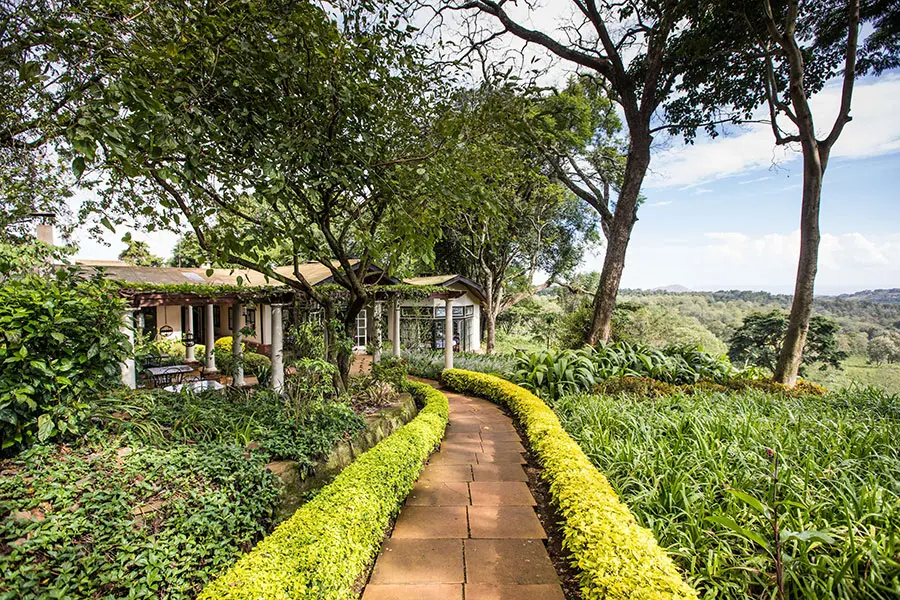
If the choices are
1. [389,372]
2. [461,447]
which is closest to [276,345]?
[389,372]

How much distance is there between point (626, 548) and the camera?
2.38m

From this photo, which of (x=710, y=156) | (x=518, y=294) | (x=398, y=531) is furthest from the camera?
(x=518, y=294)

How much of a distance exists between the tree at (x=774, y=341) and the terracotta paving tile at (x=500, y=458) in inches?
510

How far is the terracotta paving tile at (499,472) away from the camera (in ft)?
14.5

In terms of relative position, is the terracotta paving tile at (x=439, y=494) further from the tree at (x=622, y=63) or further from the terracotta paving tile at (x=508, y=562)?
the tree at (x=622, y=63)

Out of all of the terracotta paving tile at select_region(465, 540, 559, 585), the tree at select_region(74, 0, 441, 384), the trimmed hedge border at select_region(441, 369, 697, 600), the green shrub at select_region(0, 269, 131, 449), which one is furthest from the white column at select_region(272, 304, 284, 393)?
the terracotta paving tile at select_region(465, 540, 559, 585)

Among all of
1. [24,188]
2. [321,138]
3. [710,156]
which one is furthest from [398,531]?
[710,156]

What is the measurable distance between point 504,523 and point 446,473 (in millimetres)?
1184

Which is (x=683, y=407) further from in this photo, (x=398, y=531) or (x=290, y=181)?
(x=290, y=181)

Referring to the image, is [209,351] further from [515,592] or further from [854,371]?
[854,371]

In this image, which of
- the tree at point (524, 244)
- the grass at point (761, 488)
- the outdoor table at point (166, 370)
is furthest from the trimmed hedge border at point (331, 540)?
the tree at point (524, 244)

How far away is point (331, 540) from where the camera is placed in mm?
2578

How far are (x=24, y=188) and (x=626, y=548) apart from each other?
9.87 m

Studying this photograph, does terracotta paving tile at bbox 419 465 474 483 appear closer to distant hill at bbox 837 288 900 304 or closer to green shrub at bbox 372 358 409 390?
green shrub at bbox 372 358 409 390
